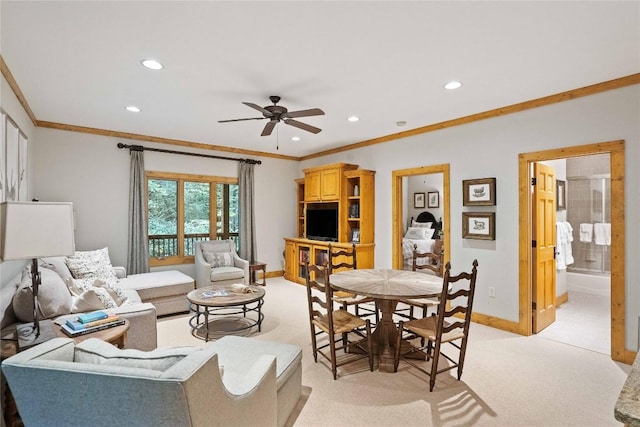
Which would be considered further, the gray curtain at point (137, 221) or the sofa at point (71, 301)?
the gray curtain at point (137, 221)

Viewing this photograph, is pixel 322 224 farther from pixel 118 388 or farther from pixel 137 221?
pixel 118 388

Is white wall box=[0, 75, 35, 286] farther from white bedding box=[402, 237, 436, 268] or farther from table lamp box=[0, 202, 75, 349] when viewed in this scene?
white bedding box=[402, 237, 436, 268]

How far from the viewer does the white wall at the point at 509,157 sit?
297 cm

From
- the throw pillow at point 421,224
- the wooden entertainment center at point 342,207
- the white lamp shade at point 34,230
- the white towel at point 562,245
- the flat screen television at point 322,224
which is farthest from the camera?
the throw pillow at point 421,224

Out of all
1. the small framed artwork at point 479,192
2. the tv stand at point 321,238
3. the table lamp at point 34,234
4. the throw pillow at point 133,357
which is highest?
the small framed artwork at point 479,192

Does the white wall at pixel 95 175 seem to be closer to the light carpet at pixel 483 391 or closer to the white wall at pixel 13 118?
the white wall at pixel 13 118

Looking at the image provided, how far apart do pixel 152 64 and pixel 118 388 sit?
102 inches

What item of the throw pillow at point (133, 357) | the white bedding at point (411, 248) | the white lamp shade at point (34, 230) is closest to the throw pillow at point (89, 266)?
the white lamp shade at point (34, 230)

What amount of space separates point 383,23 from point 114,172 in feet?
15.7

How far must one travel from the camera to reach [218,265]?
5.43m

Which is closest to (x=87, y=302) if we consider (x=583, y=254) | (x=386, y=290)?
(x=386, y=290)

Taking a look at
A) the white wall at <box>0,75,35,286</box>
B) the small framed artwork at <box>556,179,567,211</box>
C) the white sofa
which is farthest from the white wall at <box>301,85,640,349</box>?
the white wall at <box>0,75,35,286</box>

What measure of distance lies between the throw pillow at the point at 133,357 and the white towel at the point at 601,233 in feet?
28.2

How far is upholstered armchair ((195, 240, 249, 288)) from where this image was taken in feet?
16.6
